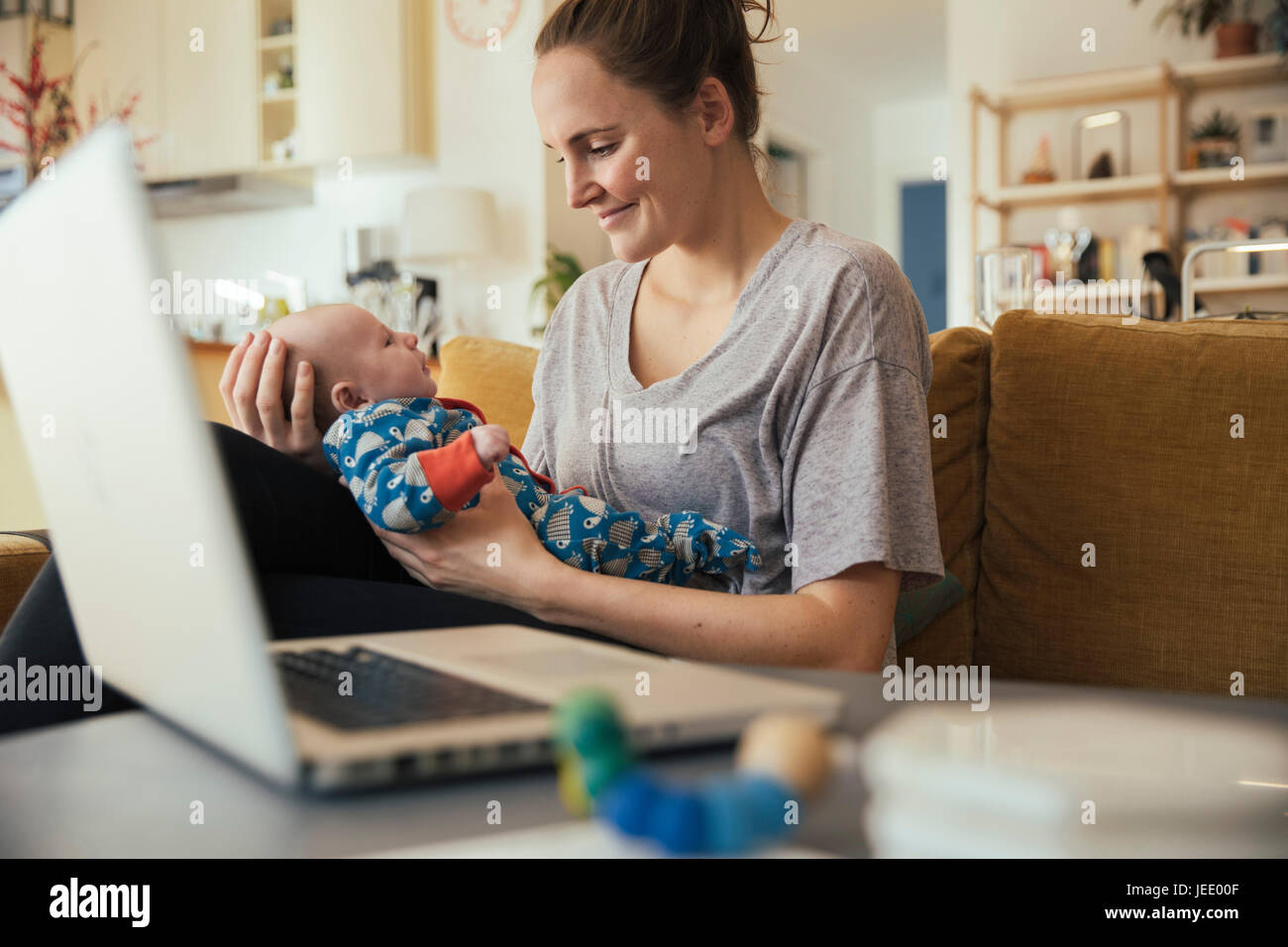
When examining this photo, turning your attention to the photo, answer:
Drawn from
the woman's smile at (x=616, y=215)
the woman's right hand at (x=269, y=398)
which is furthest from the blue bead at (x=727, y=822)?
the woman's smile at (x=616, y=215)

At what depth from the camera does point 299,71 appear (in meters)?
5.02

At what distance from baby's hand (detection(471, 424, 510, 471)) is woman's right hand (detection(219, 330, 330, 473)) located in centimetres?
30

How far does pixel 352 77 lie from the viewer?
491cm

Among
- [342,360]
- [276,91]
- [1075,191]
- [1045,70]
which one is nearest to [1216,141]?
[1075,191]

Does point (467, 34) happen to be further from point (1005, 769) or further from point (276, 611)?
point (1005, 769)

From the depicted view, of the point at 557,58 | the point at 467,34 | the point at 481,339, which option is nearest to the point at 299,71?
the point at 467,34

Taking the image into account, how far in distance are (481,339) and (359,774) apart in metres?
1.79

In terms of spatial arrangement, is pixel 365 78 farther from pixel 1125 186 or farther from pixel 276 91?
pixel 1125 186

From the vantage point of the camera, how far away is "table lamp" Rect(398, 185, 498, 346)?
15.2 feet

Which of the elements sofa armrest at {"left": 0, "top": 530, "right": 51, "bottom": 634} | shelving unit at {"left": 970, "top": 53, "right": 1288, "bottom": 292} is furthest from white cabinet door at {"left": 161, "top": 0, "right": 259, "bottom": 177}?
sofa armrest at {"left": 0, "top": 530, "right": 51, "bottom": 634}

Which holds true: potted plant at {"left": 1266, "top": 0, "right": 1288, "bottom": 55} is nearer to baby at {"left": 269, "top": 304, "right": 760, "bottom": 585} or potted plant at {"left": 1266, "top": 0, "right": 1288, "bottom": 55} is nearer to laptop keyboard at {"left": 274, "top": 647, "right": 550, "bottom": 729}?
baby at {"left": 269, "top": 304, "right": 760, "bottom": 585}

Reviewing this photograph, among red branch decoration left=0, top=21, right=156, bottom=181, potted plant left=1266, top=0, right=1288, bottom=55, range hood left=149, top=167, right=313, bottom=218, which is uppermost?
potted plant left=1266, top=0, right=1288, bottom=55

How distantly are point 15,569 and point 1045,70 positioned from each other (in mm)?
5515

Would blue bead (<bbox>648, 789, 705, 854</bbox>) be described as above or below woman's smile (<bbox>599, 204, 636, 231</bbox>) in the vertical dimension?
below
